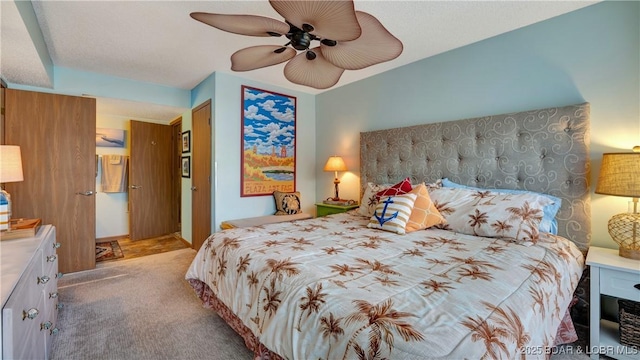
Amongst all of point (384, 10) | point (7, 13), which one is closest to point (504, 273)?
point (384, 10)

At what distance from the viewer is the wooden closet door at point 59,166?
2797mm

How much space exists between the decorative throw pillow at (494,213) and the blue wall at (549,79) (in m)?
0.58

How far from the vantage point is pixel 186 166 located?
14.3 ft

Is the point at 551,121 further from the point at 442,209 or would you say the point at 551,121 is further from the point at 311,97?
the point at 311,97

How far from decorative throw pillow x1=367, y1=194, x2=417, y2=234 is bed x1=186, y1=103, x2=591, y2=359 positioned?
0.02 meters

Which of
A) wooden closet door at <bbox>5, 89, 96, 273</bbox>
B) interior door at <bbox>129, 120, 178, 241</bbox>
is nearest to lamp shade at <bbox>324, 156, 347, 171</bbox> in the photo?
wooden closet door at <bbox>5, 89, 96, 273</bbox>

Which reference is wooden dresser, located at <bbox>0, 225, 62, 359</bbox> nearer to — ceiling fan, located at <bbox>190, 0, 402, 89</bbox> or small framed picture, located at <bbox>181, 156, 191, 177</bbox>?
ceiling fan, located at <bbox>190, 0, 402, 89</bbox>

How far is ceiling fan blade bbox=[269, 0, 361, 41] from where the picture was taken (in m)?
1.24

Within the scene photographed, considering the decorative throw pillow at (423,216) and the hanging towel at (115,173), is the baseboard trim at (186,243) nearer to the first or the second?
→ the hanging towel at (115,173)

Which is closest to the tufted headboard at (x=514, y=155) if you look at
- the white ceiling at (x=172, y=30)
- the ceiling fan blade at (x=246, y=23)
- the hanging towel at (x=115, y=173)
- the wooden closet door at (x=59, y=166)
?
the white ceiling at (x=172, y=30)

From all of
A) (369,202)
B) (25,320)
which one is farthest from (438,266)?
(25,320)

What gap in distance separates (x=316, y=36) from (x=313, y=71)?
1.47 feet

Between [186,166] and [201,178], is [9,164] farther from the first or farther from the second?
[186,166]

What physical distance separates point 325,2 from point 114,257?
4217 millimetres
